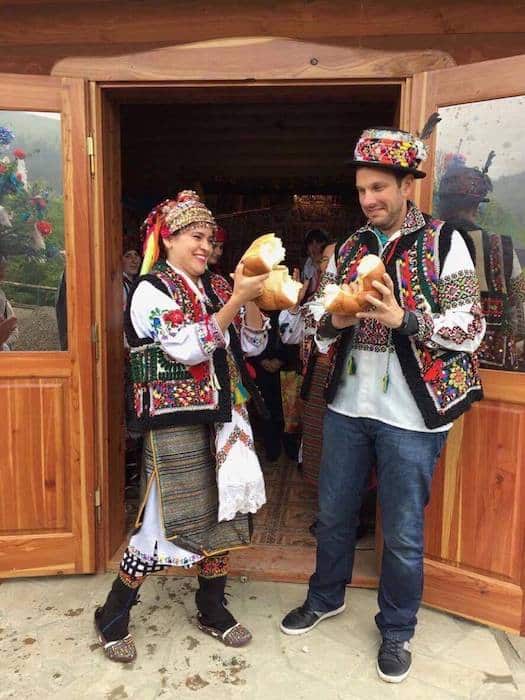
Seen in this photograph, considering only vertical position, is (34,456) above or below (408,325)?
below

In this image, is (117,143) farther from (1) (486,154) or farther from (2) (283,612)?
(2) (283,612)

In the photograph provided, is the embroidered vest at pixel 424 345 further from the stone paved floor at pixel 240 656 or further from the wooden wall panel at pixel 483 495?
the stone paved floor at pixel 240 656

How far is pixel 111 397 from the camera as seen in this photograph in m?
3.18

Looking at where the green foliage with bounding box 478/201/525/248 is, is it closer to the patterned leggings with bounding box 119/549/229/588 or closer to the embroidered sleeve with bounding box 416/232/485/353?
the embroidered sleeve with bounding box 416/232/485/353

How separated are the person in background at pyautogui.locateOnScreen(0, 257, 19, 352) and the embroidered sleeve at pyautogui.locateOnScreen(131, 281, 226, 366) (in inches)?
43.2

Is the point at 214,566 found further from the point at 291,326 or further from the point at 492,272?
the point at 291,326

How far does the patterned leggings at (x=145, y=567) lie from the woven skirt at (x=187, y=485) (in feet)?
0.43

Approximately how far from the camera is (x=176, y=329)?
2150 mm

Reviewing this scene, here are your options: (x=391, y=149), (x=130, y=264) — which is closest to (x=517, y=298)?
(x=391, y=149)

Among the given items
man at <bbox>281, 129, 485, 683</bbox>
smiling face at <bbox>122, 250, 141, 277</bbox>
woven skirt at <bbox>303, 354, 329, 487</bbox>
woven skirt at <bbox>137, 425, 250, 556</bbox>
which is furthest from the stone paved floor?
Answer: smiling face at <bbox>122, 250, 141, 277</bbox>

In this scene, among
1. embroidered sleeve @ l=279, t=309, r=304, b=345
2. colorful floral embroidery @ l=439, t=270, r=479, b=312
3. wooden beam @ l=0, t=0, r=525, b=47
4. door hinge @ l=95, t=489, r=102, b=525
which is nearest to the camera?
colorful floral embroidery @ l=439, t=270, r=479, b=312

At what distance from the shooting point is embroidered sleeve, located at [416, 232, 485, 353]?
6.91 ft

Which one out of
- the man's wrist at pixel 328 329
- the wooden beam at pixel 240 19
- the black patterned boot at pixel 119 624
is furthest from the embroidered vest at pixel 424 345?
the black patterned boot at pixel 119 624

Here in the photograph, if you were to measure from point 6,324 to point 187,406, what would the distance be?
1.29m
